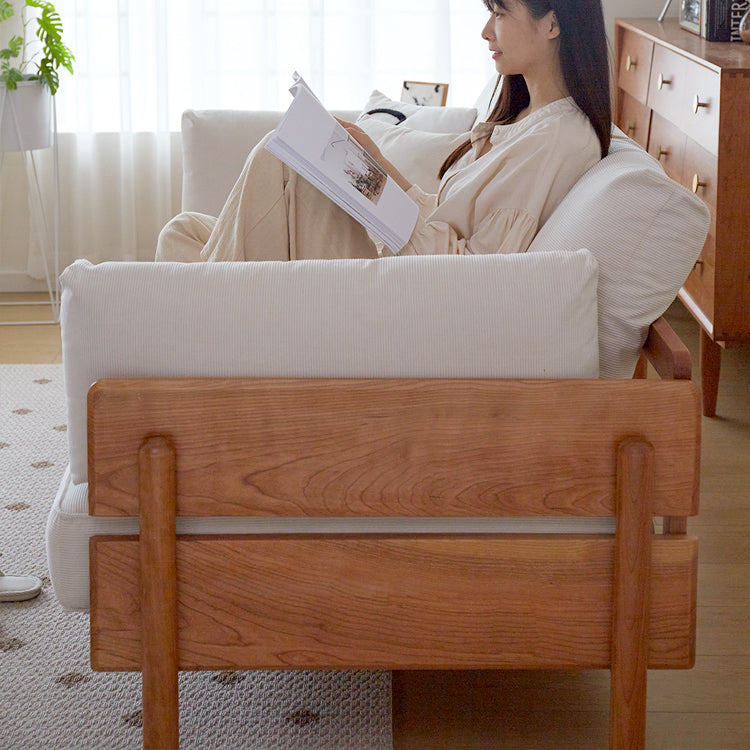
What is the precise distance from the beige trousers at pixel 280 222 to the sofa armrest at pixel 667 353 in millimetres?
502

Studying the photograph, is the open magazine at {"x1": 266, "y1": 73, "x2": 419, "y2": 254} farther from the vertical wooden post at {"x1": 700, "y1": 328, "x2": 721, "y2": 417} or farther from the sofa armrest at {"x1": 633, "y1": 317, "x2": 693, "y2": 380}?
the vertical wooden post at {"x1": 700, "y1": 328, "x2": 721, "y2": 417}

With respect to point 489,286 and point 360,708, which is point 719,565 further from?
point 489,286

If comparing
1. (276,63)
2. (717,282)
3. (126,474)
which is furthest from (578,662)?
(276,63)

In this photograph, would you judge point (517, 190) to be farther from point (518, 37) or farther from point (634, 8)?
point (634, 8)

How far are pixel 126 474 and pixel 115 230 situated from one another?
2829mm

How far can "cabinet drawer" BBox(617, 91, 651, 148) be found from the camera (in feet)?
10.4

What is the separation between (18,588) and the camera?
175cm

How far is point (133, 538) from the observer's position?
3.96 ft

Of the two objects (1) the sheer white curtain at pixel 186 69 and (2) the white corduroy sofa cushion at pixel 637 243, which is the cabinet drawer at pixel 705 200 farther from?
(1) the sheer white curtain at pixel 186 69

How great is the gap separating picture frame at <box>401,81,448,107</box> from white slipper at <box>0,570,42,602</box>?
76.6 inches

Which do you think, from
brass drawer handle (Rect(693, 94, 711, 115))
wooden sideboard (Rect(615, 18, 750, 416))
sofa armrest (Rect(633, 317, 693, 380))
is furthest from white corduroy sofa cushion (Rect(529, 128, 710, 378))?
brass drawer handle (Rect(693, 94, 711, 115))

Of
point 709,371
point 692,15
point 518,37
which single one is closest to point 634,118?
point 692,15

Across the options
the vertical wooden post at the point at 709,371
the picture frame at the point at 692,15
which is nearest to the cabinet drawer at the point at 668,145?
the picture frame at the point at 692,15

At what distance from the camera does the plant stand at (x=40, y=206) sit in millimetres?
3119
